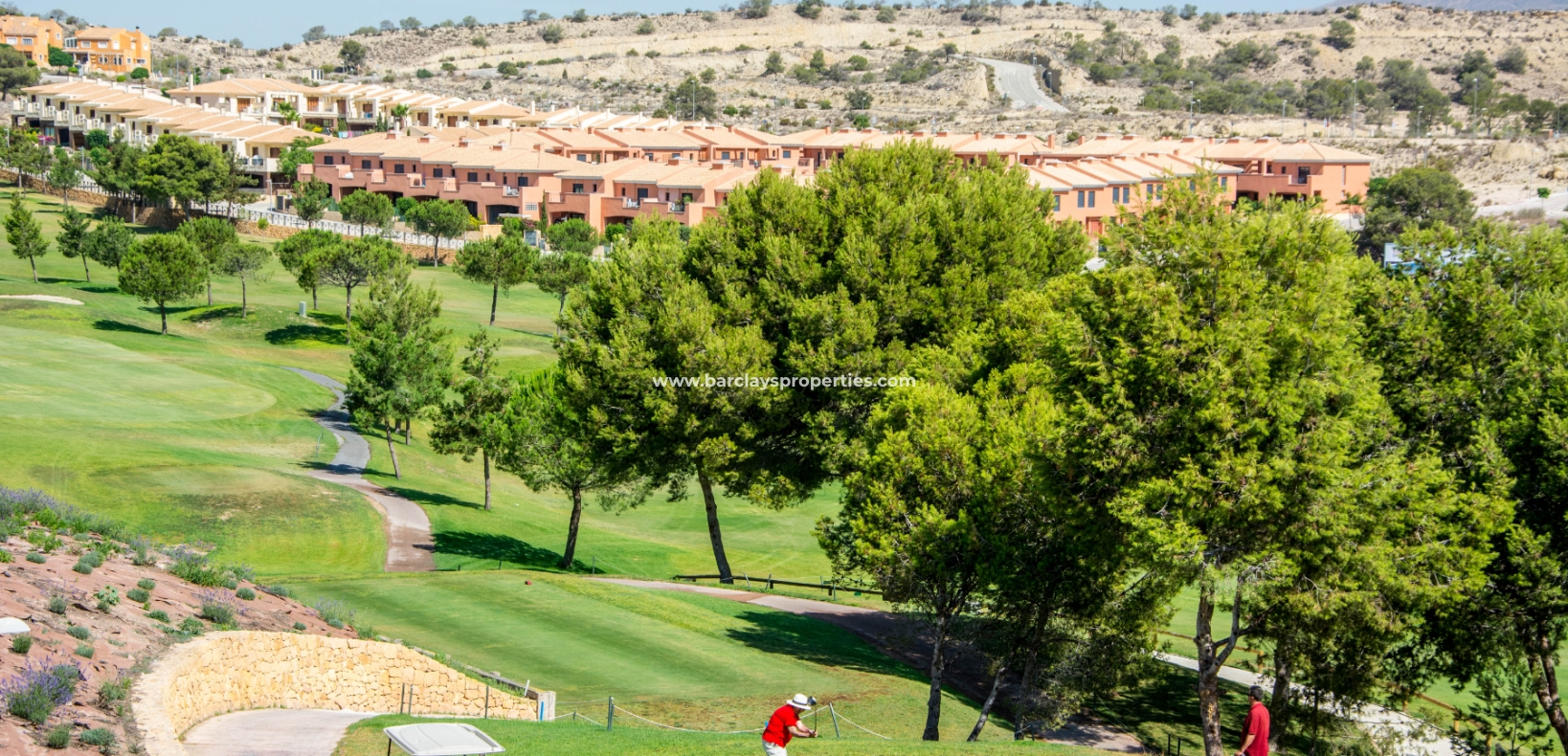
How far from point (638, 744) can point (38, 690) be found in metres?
8.36

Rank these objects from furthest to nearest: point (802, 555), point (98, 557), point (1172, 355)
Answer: point (802, 555)
point (98, 557)
point (1172, 355)

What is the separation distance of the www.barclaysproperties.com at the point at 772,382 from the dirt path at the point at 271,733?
763 inches

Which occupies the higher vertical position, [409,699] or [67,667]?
[67,667]

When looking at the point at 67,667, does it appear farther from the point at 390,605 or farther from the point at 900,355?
the point at 900,355

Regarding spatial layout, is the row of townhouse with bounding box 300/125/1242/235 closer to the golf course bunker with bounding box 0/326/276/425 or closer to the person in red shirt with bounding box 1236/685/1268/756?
the golf course bunker with bounding box 0/326/276/425

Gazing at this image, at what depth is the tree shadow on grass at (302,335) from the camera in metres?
81.1

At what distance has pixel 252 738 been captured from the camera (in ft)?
67.2

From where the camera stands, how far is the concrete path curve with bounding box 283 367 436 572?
41.6 m

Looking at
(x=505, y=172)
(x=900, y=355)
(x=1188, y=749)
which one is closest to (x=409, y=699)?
(x=1188, y=749)

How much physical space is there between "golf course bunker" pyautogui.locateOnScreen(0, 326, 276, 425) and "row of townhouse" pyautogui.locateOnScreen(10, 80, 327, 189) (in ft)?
248

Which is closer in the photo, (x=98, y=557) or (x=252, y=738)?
(x=252, y=738)

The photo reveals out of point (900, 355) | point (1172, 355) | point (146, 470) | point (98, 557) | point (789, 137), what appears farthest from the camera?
point (789, 137)

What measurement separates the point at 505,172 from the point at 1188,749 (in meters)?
110

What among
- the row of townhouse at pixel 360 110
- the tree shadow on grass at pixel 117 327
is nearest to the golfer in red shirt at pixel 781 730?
the tree shadow on grass at pixel 117 327
